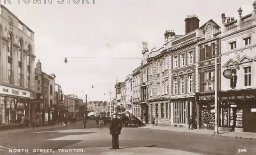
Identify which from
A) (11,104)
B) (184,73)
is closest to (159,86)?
(184,73)

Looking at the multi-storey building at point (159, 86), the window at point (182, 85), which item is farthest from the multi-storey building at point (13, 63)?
the multi-storey building at point (159, 86)

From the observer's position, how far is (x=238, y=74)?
31906 mm

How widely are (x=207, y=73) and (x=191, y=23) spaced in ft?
27.3

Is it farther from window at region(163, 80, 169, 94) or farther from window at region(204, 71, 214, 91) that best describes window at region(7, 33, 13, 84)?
window at region(163, 80, 169, 94)

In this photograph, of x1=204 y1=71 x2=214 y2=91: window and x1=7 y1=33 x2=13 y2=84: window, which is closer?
x1=7 y1=33 x2=13 y2=84: window

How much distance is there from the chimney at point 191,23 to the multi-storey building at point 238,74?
9501 millimetres

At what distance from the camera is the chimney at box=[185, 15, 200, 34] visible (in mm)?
43719

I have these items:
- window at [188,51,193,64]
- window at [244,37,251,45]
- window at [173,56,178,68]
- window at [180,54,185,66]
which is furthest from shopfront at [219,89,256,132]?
window at [173,56,178,68]

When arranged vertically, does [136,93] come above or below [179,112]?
above

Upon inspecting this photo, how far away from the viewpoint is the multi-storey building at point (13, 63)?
31609 millimetres

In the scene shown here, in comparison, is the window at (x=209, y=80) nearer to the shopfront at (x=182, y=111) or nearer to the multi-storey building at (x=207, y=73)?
the multi-storey building at (x=207, y=73)

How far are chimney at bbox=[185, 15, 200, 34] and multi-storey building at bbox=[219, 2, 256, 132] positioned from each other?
31.2 feet

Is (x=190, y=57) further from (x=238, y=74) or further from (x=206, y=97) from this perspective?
(x=238, y=74)

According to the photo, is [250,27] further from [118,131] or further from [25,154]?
[25,154]
